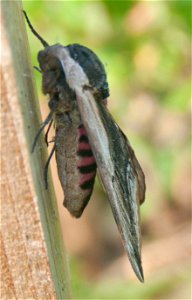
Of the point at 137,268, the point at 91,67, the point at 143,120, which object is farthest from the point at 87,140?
the point at 143,120

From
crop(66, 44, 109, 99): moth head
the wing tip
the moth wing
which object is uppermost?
crop(66, 44, 109, 99): moth head

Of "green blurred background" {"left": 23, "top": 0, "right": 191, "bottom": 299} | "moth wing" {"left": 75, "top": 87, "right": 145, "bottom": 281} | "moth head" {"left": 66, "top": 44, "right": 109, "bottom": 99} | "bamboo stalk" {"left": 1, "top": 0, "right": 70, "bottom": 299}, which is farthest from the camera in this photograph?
"green blurred background" {"left": 23, "top": 0, "right": 191, "bottom": 299}

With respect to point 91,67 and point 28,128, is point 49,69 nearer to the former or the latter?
point 91,67

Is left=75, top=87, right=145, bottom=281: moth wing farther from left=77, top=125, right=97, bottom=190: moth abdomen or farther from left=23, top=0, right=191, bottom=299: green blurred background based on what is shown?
left=23, top=0, right=191, bottom=299: green blurred background

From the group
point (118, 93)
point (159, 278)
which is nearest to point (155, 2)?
point (118, 93)

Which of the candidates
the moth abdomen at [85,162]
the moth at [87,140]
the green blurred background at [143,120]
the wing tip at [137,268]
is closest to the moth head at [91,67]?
the moth at [87,140]

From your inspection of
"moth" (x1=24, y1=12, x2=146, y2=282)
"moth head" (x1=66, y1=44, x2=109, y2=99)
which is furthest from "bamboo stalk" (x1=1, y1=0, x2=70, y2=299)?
"moth head" (x1=66, y1=44, x2=109, y2=99)

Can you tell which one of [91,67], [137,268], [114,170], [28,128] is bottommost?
[137,268]
